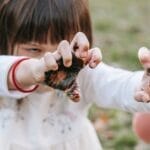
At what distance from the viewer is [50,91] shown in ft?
9.23

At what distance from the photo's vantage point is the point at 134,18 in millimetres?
5996

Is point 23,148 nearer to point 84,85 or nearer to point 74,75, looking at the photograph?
point 84,85

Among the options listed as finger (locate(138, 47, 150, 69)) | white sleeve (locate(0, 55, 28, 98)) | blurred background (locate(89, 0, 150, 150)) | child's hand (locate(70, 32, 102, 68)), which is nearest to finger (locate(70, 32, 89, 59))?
child's hand (locate(70, 32, 102, 68))

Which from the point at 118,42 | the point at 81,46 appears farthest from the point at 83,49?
the point at 118,42

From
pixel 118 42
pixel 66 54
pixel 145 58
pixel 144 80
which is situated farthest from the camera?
pixel 118 42

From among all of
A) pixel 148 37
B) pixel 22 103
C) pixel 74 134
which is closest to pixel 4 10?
pixel 22 103

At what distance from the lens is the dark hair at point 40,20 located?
2697mm

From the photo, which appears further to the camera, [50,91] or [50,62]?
[50,91]

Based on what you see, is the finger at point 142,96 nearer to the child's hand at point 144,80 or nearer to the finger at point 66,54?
the child's hand at point 144,80

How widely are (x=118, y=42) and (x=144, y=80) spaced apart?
2.96m

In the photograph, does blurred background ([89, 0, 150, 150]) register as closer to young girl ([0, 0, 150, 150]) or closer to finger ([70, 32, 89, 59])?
young girl ([0, 0, 150, 150])

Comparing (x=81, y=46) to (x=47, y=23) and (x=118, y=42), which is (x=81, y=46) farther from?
(x=118, y=42)

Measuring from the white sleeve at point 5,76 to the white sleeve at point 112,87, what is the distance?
0.98 ft

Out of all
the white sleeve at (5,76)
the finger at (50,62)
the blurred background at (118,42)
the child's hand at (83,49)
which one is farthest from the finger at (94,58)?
the blurred background at (118,42)
